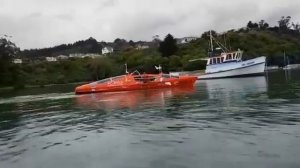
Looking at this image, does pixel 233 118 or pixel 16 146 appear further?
pixel 233 118

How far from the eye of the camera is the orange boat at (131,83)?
52188 mm

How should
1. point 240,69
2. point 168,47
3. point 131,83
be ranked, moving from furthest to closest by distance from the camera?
point 168,47, point 240,69, point 131,83

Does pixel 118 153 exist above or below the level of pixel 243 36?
below

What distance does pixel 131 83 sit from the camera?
173ft

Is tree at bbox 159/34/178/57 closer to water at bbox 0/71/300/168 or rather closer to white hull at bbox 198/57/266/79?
white hull at bbox 198/57/266/79

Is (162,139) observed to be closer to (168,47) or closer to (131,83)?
(131,83)

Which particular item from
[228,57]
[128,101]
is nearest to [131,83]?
[128,101]

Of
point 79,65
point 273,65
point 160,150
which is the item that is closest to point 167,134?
point 160,150

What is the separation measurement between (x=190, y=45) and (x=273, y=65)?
112 feet

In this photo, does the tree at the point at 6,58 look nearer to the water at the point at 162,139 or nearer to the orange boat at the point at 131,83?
the orange boat at the point at 131,83

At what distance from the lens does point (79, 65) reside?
159 metres

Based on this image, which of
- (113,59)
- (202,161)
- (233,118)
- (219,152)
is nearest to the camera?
(202,161)

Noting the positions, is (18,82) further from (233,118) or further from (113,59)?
(233,118)

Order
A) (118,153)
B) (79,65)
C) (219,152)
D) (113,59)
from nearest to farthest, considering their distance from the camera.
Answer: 1. (219,152)
2. (118,153)
3. (79,65)
4. (113,59)
